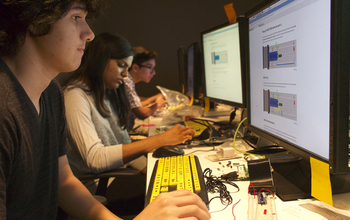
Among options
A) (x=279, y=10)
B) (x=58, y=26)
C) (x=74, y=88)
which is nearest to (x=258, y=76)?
(x=279, y=10)

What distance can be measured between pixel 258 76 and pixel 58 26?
658 millimetres

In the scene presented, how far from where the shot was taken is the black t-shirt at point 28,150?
0.51m

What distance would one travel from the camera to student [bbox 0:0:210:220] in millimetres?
521

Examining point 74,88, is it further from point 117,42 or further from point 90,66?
point 117,42

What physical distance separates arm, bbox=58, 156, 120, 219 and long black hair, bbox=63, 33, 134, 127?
0.52 m

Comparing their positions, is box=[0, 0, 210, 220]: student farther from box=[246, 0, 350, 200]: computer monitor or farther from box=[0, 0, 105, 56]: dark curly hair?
box=[246, 0, 350, 200]: computer monitor

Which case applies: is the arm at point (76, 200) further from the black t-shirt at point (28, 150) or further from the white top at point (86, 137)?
the white top at point (86, 137)

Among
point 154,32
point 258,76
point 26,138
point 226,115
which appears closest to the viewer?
point 26,138

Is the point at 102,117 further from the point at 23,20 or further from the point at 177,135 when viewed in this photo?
the point at 23,20

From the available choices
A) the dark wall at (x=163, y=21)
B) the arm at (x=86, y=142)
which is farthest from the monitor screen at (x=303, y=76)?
the dark wall at (x=163, y=21)

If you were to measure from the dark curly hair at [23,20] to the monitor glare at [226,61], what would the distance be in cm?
69

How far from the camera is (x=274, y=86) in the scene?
0.75 meters

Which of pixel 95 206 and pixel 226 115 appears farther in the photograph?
pixel 226 115

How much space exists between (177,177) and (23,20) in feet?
1.89
